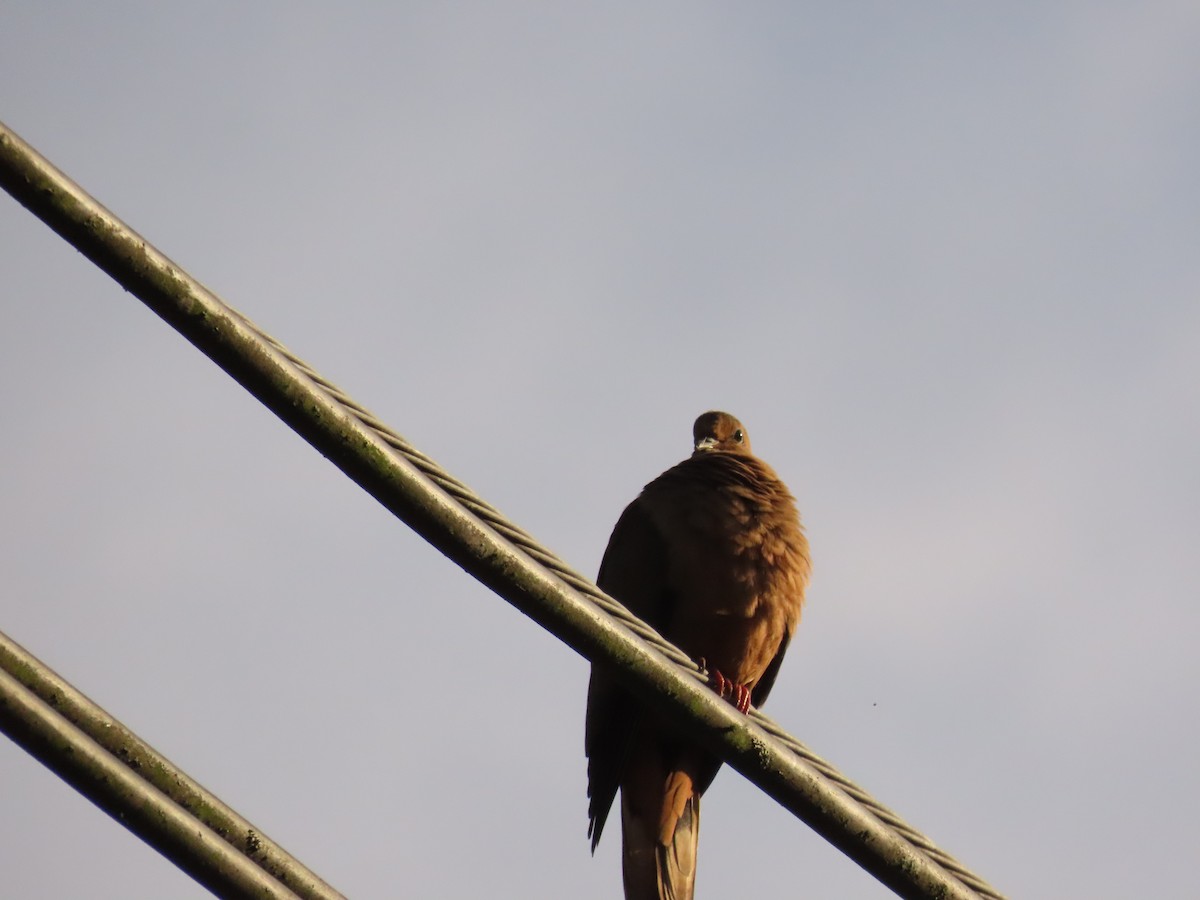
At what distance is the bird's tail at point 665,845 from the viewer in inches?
170

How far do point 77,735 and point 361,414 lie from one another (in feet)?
2.06

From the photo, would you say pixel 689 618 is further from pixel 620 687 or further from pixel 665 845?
pixel 665 845

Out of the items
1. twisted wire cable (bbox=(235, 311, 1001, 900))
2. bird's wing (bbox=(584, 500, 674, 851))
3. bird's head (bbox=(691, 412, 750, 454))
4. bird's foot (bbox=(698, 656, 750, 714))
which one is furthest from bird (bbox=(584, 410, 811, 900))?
twisted wire cable (bbox=(235, 311, 1001, 900))

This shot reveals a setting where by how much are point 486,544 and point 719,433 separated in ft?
12.1

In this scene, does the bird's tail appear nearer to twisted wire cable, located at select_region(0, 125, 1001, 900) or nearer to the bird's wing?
the bird's wing

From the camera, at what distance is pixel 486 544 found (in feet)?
7.28

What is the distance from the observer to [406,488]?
218 cm

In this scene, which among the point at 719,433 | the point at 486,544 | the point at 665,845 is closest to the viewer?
the point at 486,544

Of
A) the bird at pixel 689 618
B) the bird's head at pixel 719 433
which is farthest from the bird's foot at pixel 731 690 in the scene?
the bird's head at pixel 719 433

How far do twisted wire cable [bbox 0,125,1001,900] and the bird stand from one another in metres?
2.07

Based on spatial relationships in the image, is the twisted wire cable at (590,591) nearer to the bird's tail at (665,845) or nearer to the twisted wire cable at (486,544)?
the twisted wire cable at (486,544)

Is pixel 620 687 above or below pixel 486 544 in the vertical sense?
above

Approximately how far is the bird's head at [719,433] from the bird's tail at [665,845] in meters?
1.50

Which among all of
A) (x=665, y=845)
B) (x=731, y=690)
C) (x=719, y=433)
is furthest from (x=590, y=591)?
(x=719, y=433)
